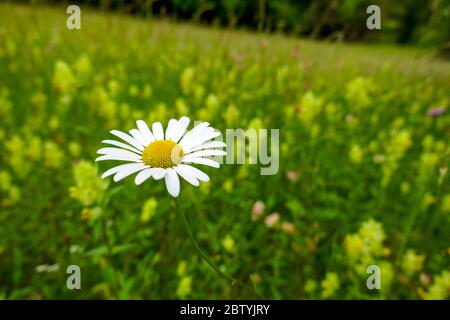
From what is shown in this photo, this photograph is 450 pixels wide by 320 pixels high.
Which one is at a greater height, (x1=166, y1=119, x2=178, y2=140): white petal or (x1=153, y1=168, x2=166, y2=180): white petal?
(x1=166, y1=119, x2=178, y2=140): white petal

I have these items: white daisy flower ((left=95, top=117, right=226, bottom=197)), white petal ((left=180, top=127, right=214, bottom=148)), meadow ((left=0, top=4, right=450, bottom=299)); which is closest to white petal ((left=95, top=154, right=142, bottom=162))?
white daisy flower ((left=95, top=117, right=226, bottom=197))

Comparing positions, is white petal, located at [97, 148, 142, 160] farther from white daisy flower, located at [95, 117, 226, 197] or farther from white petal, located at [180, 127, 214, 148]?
white petal, located at [180, 127, 214, 148]

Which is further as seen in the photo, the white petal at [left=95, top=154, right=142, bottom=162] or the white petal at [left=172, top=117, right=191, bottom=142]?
the white petal at [left=172, top=117, right=191, bottom=142]

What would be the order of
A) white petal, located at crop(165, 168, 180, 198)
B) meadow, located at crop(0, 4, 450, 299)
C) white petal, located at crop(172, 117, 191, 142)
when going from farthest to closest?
1. meadow, located at crop(0, 4, 450, 299)
2. white petal, located at crop(172, 117, 191, 142)
3. white petal, located at crop(165, 168, 180, 198)

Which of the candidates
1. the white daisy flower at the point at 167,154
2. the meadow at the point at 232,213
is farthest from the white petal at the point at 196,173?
the meadow at the point at 232,213

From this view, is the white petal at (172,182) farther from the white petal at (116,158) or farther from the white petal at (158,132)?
the white petal at (158,132)
